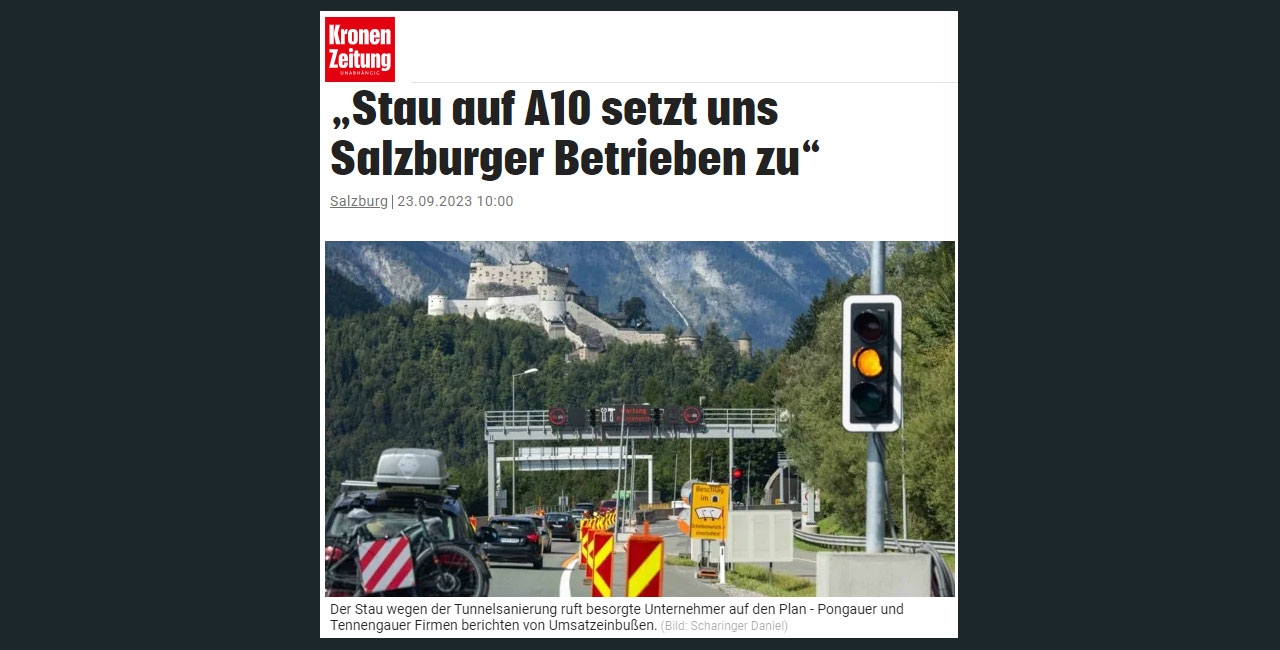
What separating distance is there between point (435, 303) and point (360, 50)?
159 ft

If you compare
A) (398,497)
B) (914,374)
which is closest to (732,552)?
(398,497)

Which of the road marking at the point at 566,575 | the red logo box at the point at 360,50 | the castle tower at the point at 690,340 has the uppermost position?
the red logo box at the point at 360,50

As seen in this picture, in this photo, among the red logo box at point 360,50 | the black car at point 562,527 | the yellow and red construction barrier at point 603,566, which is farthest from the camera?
the black car at point 562,527

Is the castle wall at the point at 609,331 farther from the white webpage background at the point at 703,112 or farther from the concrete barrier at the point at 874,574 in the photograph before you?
the concrete barrier at the point at 874,574

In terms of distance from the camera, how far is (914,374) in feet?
129

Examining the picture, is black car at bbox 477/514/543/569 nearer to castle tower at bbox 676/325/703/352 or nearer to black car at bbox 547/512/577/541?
black car at bbox 547/512/577/541

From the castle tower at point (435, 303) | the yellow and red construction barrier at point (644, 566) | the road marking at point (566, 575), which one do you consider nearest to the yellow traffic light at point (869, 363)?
the yellow and red construction barrier at point (644, 566)

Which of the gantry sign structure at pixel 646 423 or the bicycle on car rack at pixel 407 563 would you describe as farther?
the gantry sign structure at pixel 646 423

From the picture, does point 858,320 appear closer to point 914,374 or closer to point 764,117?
point 764,117

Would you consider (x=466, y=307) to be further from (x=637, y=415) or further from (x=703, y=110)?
(x=703, y=110)

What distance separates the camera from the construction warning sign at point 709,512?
32.2m

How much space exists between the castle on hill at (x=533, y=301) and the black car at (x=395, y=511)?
24.8 metres

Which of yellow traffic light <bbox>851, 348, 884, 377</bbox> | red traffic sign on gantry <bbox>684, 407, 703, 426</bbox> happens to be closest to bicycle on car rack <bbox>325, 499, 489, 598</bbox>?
yellow traffic light <bbox>851, 348, 884, 377</bbox>

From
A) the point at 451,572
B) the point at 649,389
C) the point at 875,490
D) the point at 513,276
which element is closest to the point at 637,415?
the point at 513,276
